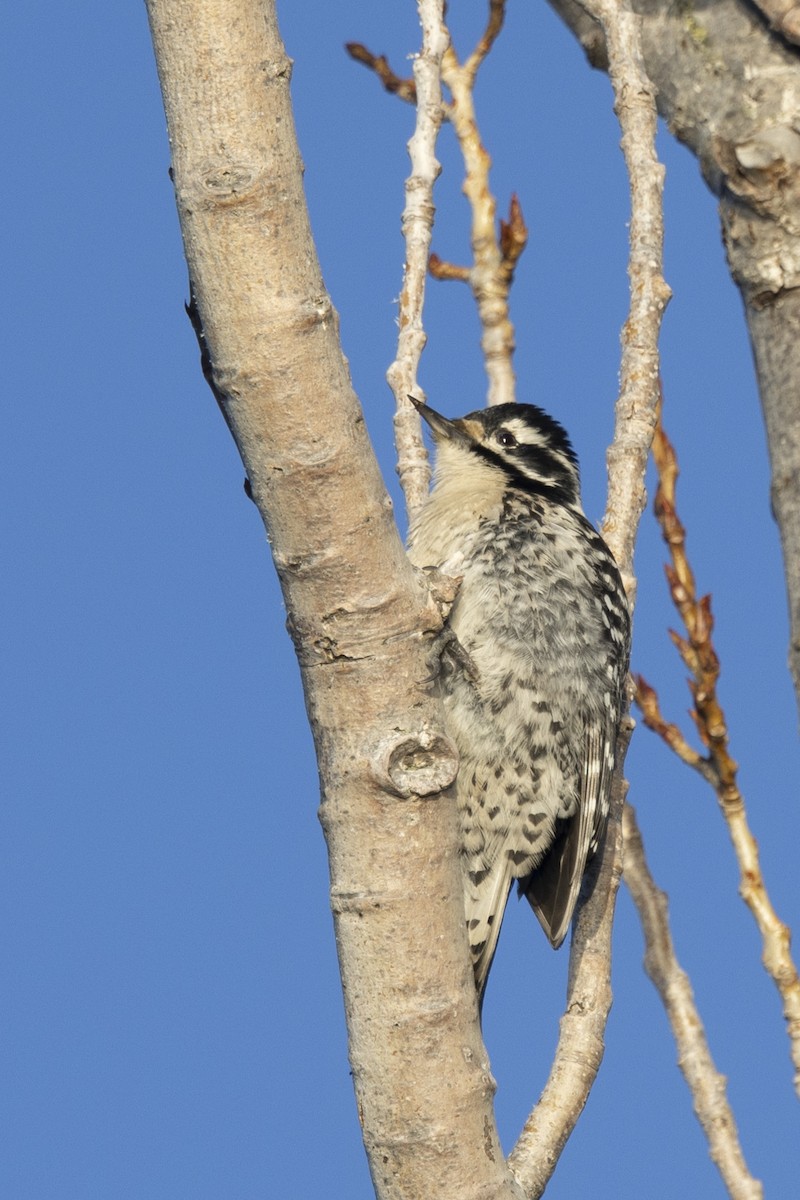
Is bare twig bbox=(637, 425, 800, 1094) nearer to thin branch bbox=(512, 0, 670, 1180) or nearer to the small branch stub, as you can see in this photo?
thin branch bbox=(512, 0, 670, 1180)

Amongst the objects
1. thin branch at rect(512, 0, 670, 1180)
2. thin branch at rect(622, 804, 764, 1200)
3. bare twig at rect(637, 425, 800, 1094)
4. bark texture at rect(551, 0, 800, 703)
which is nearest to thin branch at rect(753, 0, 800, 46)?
bark texture at rect(551, 0, 800, 703)

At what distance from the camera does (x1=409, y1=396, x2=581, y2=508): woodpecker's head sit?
4.39 metres

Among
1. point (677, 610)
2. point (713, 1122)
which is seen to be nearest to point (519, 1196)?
point (713, 1122)

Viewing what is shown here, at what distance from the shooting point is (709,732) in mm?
4090

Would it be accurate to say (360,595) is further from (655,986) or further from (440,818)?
(655,986)

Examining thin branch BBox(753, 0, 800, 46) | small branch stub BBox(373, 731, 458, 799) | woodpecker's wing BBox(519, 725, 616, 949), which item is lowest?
small branch stub BBox(373, 731, 458, 799)

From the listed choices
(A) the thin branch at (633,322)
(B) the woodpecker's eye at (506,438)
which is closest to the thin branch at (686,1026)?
(A) the thin branch at (633,322)

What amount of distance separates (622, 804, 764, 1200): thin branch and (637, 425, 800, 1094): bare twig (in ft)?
0.63

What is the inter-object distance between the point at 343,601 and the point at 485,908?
1.73 meters

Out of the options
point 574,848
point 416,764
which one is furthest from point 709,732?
point 416,764

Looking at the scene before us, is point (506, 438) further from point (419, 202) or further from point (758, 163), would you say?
point (758, 163)

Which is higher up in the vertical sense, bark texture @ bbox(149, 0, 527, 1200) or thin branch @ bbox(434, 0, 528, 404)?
thin branch @ bbox(434, 0, 528, 404)

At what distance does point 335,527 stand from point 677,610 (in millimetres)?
2208

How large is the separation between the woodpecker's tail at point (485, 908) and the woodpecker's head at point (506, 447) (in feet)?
3.57
